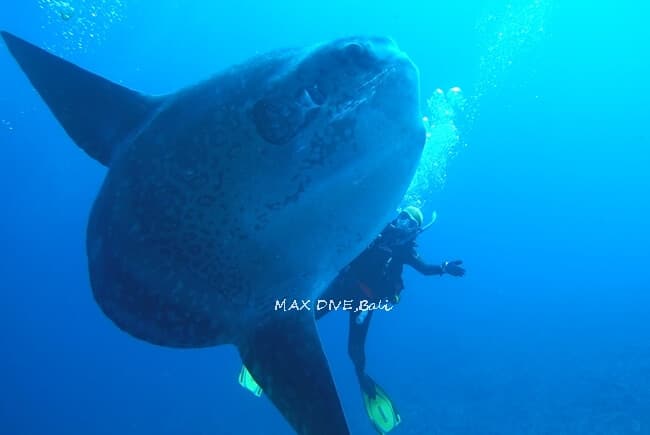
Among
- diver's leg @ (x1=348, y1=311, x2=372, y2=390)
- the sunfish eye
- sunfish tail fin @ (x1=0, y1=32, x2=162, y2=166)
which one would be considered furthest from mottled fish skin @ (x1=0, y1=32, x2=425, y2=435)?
diver's leg @ (x1=348, y1=311, x2=372, y2=390)

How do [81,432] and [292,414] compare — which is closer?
[292,414]

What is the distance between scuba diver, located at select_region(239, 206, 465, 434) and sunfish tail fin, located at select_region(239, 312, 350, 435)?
3.81 m

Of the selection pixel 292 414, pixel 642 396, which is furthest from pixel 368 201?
pixel 642 396

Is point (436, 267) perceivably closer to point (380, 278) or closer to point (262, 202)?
point (380, 278)

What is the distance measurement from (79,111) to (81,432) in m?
39.4

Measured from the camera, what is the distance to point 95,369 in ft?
174

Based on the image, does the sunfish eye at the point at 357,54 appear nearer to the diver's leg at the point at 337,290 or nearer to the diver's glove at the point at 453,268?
the diver's leg at the point at 337,290

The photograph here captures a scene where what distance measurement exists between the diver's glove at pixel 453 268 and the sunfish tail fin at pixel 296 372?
195 inches

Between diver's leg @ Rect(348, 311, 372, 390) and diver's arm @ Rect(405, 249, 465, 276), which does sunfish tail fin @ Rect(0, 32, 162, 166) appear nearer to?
diver's arm @ Rect(405, 249, 465, 276)

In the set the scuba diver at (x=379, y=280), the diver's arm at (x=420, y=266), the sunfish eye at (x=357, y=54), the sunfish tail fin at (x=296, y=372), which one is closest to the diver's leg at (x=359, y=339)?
the scuba diver at (x=379, y=280)

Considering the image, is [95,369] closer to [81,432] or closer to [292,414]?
[81,432]

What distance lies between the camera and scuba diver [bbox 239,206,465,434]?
6.33 metres

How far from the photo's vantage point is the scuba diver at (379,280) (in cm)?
633

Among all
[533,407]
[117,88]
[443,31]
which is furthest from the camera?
[443,31]
